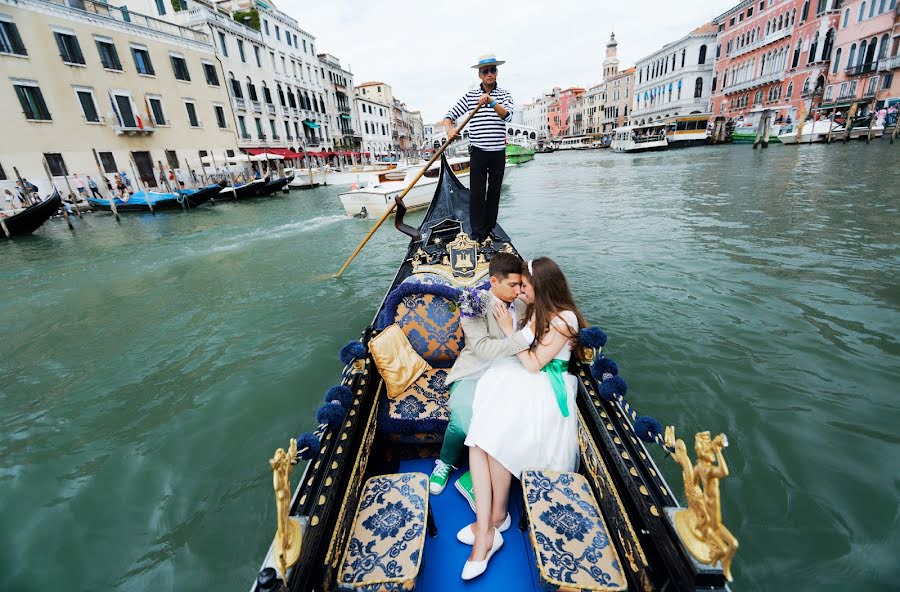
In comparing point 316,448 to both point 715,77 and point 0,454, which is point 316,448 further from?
point 715,77

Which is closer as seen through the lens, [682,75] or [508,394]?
[508,394]

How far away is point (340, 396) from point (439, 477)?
51 centimetres

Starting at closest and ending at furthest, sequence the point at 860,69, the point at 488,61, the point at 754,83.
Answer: the point at 488,61 → the point at 860,69 → the point at 754,83

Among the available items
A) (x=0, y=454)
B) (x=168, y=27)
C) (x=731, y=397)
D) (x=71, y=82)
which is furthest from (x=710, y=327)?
(x=168, y=27)

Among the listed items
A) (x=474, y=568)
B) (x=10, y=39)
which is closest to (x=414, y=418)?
(x=474, y=568)

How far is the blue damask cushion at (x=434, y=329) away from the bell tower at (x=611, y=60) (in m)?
54.4

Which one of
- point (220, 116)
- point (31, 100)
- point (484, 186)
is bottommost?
point (484, 186)

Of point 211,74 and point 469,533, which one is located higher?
point 211,74

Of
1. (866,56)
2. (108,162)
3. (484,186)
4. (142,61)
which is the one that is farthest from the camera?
(866,56)

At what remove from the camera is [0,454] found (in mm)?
2361

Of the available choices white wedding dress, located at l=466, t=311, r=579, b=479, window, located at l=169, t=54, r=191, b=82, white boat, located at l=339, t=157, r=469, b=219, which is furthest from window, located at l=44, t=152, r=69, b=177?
white wedding dress, located at l=466, t=311, r=579, b=479

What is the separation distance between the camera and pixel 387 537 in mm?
1140

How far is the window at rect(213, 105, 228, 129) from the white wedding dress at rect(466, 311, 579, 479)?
19564mm

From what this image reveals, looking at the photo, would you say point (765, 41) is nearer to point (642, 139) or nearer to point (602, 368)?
point (642, 139)
